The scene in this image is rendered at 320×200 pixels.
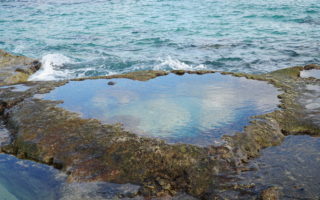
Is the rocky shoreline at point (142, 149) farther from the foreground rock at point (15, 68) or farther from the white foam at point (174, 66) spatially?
the white foam at point (174, 66)

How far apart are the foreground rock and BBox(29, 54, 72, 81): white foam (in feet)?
0.48

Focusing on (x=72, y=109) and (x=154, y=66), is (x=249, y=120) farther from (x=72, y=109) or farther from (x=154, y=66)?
(x=154, y=66)

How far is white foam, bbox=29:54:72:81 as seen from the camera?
7919 mm

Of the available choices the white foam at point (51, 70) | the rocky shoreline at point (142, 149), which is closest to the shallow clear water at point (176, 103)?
the rocky shoreline at point (142, 149)

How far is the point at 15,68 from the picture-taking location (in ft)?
25.4

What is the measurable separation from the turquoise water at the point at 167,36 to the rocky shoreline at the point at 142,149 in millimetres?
4323

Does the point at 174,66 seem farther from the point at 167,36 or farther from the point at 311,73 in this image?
the point at 167,36

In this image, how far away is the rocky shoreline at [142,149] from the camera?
2.84 meters

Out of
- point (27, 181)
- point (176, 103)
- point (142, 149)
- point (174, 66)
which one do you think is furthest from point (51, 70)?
point (142, 149)

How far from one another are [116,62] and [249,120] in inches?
252

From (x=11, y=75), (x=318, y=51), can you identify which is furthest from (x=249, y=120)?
(x=318, y=51)

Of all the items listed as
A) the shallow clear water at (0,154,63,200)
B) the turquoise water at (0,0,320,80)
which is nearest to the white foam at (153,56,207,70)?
the turquoise water at (0,0,320,80)

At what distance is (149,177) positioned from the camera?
2.90m

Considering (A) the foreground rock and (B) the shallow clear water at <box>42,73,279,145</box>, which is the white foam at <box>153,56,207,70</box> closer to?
(A) the foreground rock
